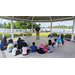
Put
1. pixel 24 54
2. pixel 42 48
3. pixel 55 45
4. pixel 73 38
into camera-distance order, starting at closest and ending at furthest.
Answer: pixel 24 54
pixel 42 48
pixel 55 45
pixel 73 38

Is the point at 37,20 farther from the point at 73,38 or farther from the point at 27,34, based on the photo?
the point at 73,38

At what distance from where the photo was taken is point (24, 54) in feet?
11.5

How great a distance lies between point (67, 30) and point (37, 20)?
6.34 m

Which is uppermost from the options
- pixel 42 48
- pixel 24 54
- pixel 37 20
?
pixel 37 20

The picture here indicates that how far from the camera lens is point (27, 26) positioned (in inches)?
529

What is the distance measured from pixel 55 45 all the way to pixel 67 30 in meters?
6.74

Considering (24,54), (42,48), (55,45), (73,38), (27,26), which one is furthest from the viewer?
(27,26)

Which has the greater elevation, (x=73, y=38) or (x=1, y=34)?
(x=1, y=34)

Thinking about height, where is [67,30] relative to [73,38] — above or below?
above
